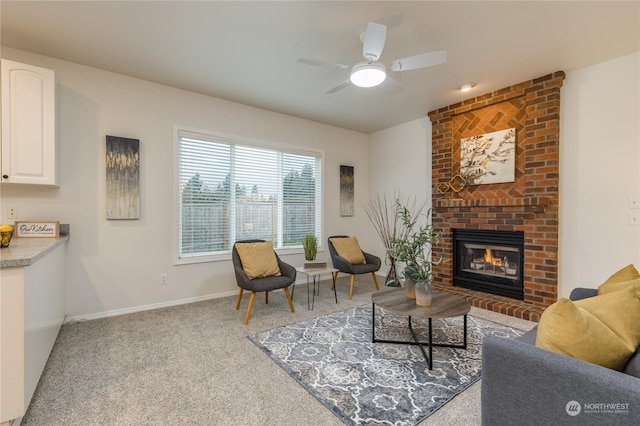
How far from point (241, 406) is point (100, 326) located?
2079 mm

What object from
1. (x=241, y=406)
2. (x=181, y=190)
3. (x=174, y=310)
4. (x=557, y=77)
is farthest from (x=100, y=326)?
(x=557, y=77)

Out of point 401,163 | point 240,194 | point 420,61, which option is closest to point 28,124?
point 240,194

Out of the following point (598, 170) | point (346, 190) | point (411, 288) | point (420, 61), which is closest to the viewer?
point (420, 61)

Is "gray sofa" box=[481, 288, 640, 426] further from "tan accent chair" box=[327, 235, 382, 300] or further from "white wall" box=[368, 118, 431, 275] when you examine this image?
"white wall" box=[368, 118, 431, 275]

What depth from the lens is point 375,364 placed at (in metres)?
2.18

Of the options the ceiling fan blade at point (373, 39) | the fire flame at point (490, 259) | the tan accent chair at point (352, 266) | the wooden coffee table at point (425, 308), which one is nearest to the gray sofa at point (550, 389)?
the wooden coffee table at point (425, 308)

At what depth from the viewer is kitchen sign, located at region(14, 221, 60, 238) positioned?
8.45 feet

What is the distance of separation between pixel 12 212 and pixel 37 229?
1.09 ft

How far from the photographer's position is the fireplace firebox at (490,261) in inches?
139

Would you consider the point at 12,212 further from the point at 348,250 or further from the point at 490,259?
the point at 490,259

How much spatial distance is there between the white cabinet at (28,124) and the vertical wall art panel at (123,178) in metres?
0.50

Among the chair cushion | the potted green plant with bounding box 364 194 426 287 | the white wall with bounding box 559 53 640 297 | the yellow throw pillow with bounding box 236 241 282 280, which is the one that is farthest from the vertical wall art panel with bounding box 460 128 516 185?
the yellow throw pillow with bounding box 236 241 282 280

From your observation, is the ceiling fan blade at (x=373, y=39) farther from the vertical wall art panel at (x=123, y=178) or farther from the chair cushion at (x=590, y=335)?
the vertical wall art panel at (x=123, y=178)

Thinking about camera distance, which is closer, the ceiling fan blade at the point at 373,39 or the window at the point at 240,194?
the ceiling fan blade at the point at 373,39
